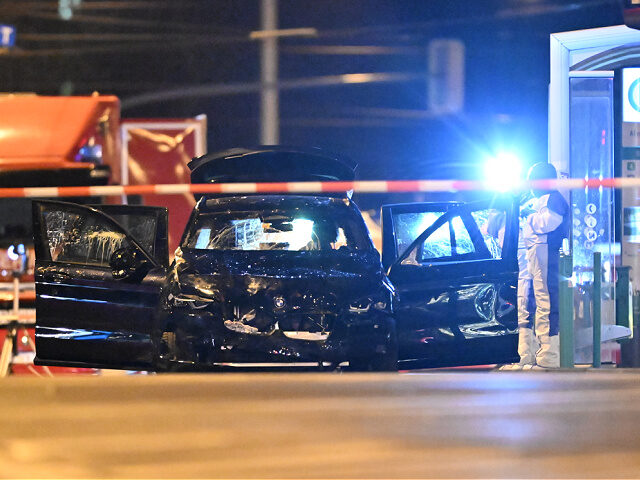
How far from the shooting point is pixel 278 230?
23.5 feet

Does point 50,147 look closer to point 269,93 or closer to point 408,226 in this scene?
point 269,93

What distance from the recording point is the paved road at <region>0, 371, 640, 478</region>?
3.61m

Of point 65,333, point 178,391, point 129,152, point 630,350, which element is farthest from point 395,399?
point 129,152

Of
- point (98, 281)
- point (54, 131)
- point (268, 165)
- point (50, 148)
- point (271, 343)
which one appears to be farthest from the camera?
point (54, 131)

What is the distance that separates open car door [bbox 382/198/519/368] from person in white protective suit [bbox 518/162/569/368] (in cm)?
154

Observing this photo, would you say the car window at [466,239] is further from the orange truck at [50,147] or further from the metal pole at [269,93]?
the metal pole at [269,93]

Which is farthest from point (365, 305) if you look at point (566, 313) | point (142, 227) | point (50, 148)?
point (50, 148)

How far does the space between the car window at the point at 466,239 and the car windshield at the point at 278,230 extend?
0.45 m

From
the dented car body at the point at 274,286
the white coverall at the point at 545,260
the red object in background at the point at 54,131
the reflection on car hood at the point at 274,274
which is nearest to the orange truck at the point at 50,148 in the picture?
the red object in background at the point at 54,131

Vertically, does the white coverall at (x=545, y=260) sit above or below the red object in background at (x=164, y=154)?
below

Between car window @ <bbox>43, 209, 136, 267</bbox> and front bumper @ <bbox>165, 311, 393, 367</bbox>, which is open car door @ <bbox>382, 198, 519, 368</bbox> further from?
car window @ <bbox>43, 209, 136, 267</bbox>

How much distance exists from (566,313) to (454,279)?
58.2 inches

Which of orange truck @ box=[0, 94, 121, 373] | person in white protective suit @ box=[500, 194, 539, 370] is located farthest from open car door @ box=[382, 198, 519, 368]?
orange truck @ box=[0, 94, 121, 373]

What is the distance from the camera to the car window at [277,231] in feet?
23.0
